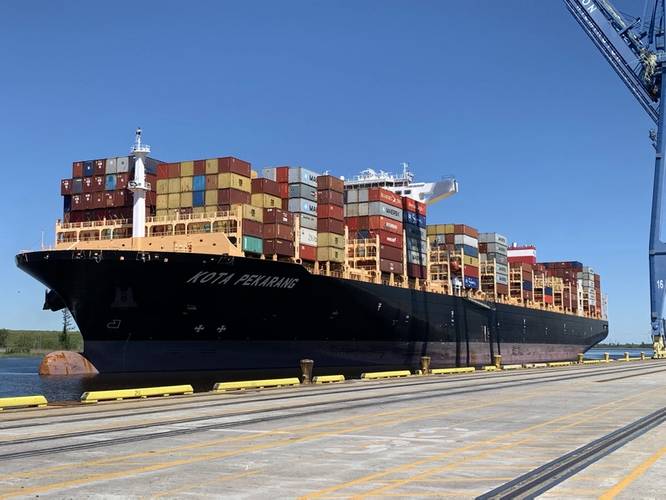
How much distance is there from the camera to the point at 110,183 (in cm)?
4569

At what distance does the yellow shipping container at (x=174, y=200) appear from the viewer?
43.3 metres

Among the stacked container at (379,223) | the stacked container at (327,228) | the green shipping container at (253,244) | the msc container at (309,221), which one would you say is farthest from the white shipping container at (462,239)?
the green shipping container at (253,244)

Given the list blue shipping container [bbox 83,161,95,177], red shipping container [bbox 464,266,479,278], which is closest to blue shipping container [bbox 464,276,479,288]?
red shipping container [bbox 464,266,479,278]

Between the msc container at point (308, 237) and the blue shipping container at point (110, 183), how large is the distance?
12.6 m

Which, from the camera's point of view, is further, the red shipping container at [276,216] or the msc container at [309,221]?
the msc container at [309,221]

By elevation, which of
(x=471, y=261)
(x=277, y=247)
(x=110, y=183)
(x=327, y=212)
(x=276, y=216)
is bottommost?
(x=277, y=247)

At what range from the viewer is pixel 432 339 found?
197 feet

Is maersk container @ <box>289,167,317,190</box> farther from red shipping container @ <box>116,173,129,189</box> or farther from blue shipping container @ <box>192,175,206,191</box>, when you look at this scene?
red shipping container @ <box>116,173,129,189</box>

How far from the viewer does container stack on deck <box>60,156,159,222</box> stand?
148 feet

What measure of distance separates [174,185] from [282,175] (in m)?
7.12

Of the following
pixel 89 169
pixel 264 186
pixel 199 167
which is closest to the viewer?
pixel 199 167

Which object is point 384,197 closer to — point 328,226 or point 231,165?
point 328,226

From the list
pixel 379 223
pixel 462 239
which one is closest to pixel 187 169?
pixel 379 223

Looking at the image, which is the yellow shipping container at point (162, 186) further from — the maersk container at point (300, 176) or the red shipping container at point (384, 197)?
the red shipping container at point (384, 197)
